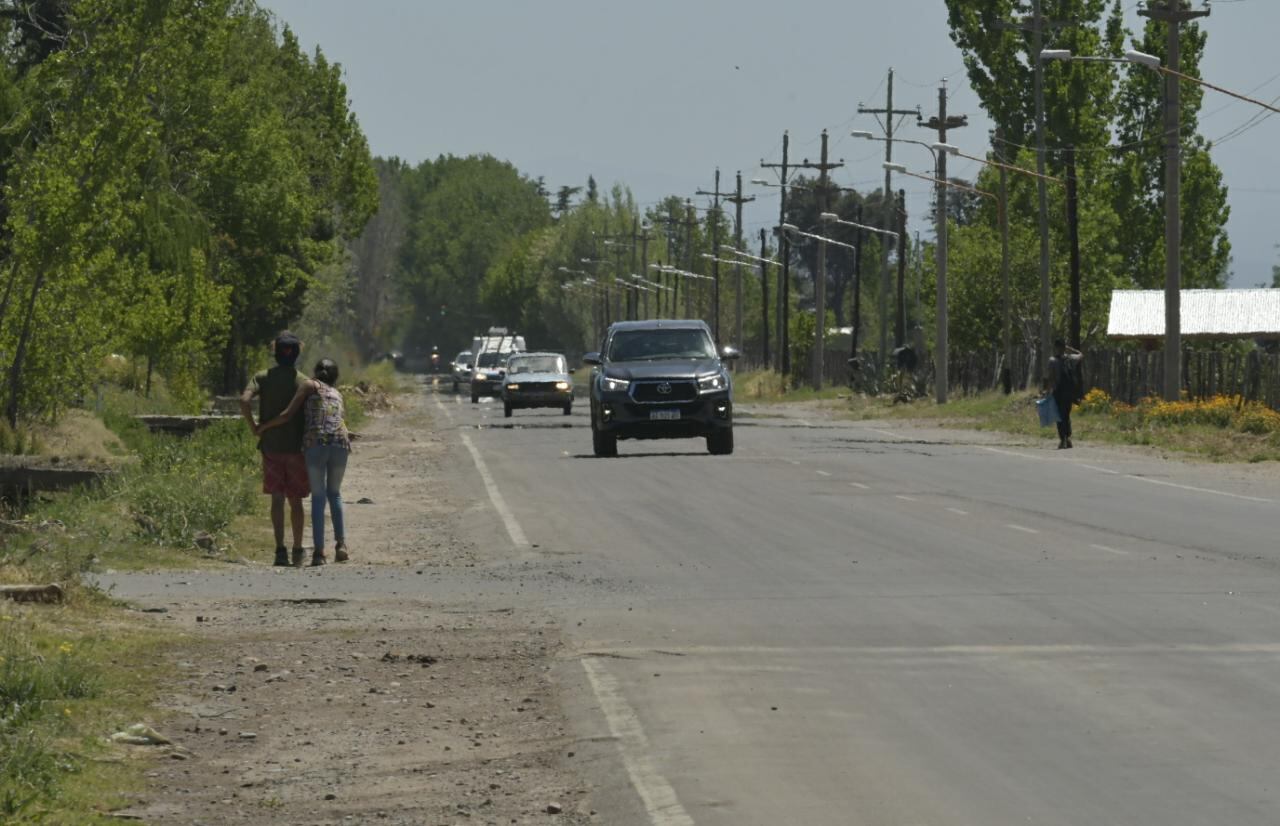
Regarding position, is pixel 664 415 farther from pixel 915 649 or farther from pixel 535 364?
pixel 535 364

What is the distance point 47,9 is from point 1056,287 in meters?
50.6

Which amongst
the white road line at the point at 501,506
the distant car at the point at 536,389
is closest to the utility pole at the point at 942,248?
the distant car at the point at 536,389

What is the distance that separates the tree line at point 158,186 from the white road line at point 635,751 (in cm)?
2509

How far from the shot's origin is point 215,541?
2095cm

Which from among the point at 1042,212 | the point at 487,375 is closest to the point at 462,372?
the point at 487,375

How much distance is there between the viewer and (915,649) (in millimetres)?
13086

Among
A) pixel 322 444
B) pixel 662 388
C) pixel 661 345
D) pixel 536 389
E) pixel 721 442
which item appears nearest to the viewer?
pixel 322 444

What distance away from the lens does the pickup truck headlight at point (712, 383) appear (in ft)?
116

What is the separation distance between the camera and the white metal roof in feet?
300

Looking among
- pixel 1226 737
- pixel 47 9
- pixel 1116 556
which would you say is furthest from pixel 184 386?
pixel 1226 737

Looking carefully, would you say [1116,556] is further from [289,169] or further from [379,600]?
[289,169]

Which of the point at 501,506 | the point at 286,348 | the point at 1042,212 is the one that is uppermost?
the point at 1042,212

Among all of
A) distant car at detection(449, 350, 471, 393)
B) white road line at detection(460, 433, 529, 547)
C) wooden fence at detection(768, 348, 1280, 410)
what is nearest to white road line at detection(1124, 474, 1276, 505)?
white road line at detection(460, 433, 529, 547)

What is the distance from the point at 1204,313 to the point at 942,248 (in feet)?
101
